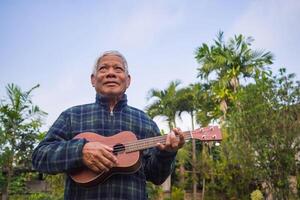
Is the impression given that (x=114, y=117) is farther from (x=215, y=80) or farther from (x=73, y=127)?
(x=215, y=80)

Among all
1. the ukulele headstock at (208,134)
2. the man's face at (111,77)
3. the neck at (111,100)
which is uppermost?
the man's face at (111,77)

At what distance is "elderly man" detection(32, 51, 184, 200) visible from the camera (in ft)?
6.30

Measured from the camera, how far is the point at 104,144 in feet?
6.51

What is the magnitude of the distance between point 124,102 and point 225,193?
566 inches

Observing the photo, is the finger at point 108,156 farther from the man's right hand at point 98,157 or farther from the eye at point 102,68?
the eye at point 102,68

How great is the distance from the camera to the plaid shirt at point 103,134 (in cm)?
195

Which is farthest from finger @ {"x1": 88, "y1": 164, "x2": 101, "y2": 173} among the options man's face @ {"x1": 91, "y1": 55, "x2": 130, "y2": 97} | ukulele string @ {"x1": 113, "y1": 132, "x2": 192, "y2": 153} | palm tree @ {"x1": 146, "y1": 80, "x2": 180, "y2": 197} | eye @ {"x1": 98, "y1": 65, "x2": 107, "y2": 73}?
palm tree @ {"x1": 146, "y1": 80, "x2": 180, "y2": 197}

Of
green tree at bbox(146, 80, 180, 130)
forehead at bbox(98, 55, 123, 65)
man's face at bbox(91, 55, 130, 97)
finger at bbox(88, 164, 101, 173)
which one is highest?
green tree at bbox(146, 80, 180, 130)

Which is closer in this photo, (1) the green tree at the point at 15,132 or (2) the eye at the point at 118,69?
(2) the eye at the point at 118,69

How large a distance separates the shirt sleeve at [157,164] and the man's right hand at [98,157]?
32 centimetres

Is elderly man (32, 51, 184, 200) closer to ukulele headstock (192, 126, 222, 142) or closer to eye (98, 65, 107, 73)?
eye (98, 65, 107, 73)

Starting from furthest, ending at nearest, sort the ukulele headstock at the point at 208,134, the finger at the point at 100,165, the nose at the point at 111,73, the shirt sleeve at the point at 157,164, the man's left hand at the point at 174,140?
the ukulele headstock at the point at 208,134
the nose at the point at 111,73
the shirt sleeve at the point at 157,164
the man's left hand at the point at 174,140
the finger at the point at 100,165

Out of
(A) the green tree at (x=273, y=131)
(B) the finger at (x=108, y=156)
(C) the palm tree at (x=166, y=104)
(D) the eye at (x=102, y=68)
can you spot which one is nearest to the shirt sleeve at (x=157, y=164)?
(B) the finger at (x=108, y=156)

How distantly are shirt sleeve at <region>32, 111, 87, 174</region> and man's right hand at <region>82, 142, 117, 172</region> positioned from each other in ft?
0.11
